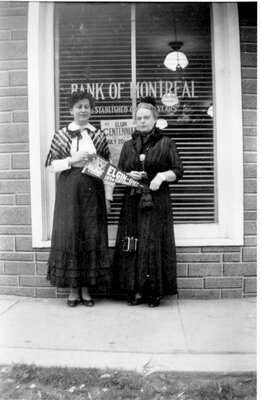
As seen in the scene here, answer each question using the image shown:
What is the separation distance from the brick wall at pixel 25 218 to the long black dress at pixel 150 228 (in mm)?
352

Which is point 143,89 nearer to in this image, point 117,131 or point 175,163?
point 117,131

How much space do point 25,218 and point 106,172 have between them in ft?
3.44

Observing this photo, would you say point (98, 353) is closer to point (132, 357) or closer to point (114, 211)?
point (132, 357)

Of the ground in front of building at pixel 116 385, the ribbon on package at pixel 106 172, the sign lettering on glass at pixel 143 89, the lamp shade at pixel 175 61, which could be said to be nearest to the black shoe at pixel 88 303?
the ribbon on package at pixel 106 172

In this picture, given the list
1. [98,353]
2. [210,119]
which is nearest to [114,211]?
[210,119]

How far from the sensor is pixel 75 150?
158 inches

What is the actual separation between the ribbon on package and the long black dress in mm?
136

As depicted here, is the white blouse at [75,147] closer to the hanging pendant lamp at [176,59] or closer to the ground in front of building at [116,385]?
the hanging pendant lamp at [176,59]

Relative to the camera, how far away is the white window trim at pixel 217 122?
4246 millimetres

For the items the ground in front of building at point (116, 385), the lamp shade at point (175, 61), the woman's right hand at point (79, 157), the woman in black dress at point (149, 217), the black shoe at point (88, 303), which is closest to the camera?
the ground in front of building at point (116, 385)

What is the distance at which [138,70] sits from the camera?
447cm

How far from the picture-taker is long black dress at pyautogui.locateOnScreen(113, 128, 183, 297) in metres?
4.02

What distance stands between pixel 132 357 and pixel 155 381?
33 cm

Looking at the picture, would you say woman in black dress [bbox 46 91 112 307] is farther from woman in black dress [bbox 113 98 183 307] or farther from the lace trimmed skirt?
woman in black dress [bbox 113 98 183 307]
